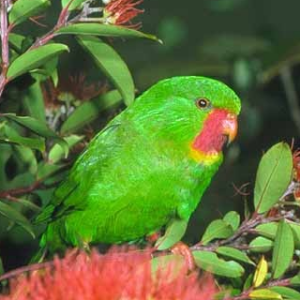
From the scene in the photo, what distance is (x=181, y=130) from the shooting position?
1464 millimetres

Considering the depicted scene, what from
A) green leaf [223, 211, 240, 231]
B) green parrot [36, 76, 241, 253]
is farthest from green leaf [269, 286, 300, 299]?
green parrot [36, 76, 241, 253]

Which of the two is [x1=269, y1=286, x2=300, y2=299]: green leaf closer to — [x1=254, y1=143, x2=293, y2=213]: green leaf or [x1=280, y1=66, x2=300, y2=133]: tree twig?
[x1=254, y1=143, x2=293, y2=213]: green leaf

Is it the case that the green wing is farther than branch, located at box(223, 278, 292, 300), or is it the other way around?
the green wing

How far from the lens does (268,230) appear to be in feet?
3.80

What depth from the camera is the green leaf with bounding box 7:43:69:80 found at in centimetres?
104

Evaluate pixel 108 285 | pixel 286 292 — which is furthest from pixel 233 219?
pixel 108 285

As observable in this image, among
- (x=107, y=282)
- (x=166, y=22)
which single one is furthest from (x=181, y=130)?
(x=166, y=22)

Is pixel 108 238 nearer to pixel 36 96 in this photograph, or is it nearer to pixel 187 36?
pixel 36 96

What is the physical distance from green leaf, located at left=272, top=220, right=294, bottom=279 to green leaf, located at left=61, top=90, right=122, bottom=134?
329 mm

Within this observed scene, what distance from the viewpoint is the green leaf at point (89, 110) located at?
4.31 ft

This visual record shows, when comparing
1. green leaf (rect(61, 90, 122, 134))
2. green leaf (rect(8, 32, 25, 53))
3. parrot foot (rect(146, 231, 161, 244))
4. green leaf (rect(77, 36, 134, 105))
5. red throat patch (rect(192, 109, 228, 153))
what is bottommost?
parrot foot (rect(146, 231, 161, 244))

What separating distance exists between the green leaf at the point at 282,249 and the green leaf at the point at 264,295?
2.1 inches

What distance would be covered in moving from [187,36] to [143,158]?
173 centimetres

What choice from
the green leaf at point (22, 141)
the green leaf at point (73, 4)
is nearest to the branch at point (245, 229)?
the green leaf at point (22, 141)
